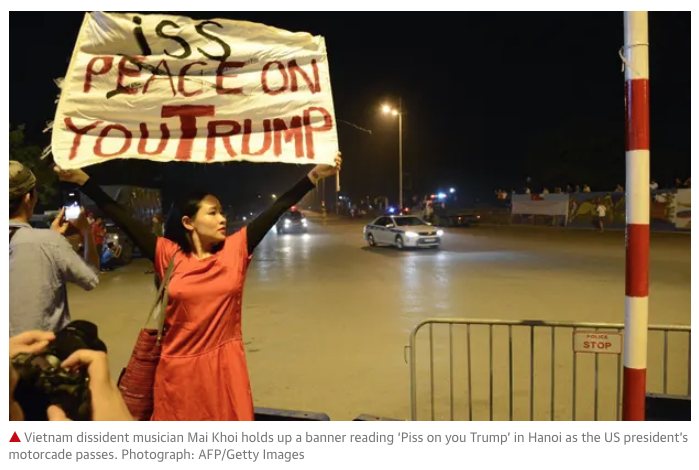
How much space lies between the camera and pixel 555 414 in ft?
15.3

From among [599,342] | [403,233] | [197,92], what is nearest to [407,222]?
[403,233]

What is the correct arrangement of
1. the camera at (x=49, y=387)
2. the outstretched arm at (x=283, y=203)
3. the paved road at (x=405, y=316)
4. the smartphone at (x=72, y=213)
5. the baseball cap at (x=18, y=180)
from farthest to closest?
the paved road at (x=405, y=316) → the smartphone at (x=72, y=213) → the outstretched arm at (x=283, y=203) → the baseball cap at (x=18, y=180) → the camera at (x=49, y=387)

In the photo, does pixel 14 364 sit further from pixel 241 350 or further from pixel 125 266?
pixel 125 266

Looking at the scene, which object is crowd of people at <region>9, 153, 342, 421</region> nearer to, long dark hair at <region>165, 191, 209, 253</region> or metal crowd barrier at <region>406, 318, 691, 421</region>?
long dark hair at <region>165, 191, 209, 253</region>

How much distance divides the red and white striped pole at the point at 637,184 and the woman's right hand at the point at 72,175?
249 cm

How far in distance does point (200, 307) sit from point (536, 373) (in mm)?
4154

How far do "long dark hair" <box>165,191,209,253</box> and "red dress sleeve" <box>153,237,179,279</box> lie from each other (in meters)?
0.03

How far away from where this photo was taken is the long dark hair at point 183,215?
265 centimetres

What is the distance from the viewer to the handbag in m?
2.60

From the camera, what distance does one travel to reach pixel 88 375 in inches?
79.1

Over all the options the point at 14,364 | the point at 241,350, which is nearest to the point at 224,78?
the point at 241,350

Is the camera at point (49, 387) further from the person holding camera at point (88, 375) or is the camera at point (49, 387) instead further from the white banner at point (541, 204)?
the white banner at point (541, 204)

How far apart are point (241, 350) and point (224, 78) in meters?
1.33

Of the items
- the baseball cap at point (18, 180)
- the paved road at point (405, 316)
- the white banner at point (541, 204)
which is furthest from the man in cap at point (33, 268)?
the white banner at point (541, 204)
